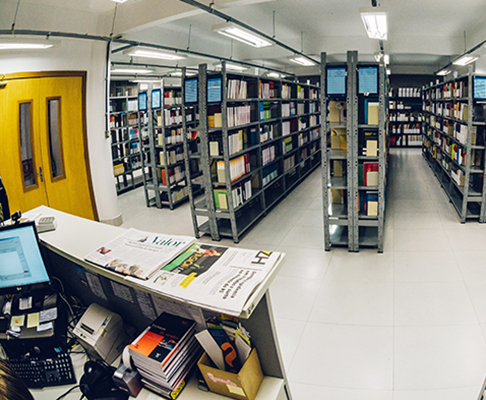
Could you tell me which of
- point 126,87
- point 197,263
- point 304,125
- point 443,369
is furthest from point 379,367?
point 126,87

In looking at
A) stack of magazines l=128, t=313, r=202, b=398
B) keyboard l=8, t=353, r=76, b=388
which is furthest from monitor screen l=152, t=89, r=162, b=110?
stack of magazines l=128, t=313, r=202, b=398

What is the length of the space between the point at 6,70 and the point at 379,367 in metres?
5.76

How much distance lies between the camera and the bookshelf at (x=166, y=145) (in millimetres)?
6729

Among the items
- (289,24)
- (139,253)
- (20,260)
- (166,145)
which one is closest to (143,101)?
(166,145)

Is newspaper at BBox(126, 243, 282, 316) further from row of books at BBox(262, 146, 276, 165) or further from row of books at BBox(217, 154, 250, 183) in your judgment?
row of books at BBox(262, 146, 276, 165)

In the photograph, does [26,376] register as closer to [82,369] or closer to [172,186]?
[82,369]

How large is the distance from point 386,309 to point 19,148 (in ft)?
17.6

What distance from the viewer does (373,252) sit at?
4.59 meters

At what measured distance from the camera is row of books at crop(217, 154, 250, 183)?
4953 millimetres

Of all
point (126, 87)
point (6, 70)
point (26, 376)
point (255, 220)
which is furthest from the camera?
point (126, 87)

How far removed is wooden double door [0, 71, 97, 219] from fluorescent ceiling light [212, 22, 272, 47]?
96.7 inches

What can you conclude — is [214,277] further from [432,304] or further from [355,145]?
[355,145]

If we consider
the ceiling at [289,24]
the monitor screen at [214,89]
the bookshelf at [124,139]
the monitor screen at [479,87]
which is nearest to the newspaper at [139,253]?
the monitor screen at [214,89]

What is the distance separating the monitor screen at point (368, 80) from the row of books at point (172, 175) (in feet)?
13.4
